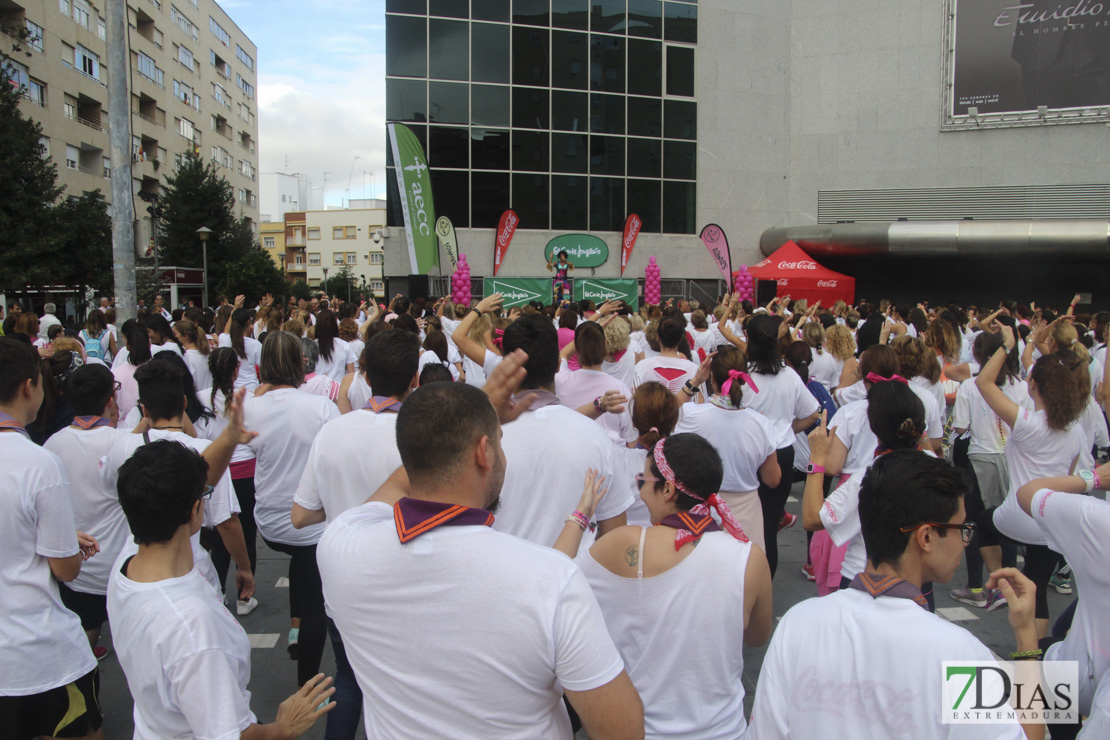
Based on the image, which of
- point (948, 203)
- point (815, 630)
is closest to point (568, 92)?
point (948, 203)

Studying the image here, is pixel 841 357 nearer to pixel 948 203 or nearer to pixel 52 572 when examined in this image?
pixel 52 572

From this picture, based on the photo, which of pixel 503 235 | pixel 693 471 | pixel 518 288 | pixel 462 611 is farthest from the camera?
pixel 503 235

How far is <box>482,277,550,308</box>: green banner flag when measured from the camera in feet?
71.3

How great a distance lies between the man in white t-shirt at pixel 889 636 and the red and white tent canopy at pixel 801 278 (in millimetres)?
20156

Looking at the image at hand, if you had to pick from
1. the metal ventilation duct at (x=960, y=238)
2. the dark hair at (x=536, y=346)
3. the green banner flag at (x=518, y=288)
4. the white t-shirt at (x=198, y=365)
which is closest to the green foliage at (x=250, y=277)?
the green banner flag at (x=518, y=288)

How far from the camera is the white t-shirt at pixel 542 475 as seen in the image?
260 cm

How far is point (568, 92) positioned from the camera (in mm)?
25141

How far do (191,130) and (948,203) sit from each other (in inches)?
1718

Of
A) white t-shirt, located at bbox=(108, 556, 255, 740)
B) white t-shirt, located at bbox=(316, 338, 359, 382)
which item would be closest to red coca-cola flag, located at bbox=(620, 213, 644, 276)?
white t-shirt, located at bbox=(316, 338, 359, 382)

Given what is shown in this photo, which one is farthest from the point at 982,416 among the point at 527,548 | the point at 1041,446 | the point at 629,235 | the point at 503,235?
the point at 629,235

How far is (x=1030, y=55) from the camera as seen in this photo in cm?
2438

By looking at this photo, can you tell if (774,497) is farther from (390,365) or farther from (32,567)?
(32,567)

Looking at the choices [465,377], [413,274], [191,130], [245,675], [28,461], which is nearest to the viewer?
[245,675]

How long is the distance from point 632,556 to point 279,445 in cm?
225
